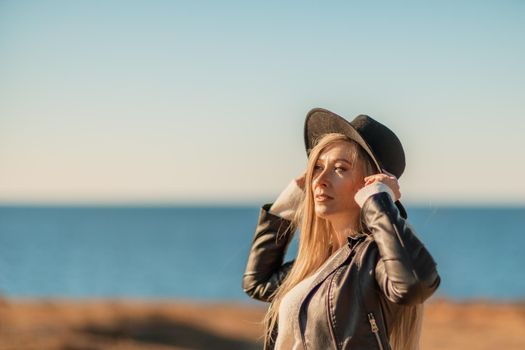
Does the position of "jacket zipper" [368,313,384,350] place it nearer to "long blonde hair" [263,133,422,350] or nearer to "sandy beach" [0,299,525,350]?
"long blonde hair" [263,133,422,350]

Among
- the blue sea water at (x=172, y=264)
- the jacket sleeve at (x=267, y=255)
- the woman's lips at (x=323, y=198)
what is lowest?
the blue sea water at (x=172, y=264)

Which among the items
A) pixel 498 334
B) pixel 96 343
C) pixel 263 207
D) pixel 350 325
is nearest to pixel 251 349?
pixel 96 343

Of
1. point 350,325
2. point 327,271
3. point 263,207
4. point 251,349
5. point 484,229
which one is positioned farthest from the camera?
point 484,229

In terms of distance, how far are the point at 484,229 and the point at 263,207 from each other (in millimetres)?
123063

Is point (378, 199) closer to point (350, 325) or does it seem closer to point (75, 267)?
point (350, 325)

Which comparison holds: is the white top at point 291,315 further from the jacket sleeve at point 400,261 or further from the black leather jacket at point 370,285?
the jacket sleeve at point 400,261

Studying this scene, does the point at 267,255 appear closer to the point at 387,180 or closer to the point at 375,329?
the point at 387,180

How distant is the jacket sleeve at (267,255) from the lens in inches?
185

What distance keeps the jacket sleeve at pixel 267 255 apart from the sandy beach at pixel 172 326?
23.7 feet

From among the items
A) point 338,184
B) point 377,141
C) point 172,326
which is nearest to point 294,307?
point 338,184

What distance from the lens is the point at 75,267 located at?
65.9 m

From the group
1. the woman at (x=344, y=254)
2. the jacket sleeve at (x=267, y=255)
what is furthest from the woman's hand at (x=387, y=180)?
the jacket sleeve at (x=267, y=255)

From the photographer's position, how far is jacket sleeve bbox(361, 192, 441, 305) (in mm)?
3584

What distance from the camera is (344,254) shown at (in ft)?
13.5
